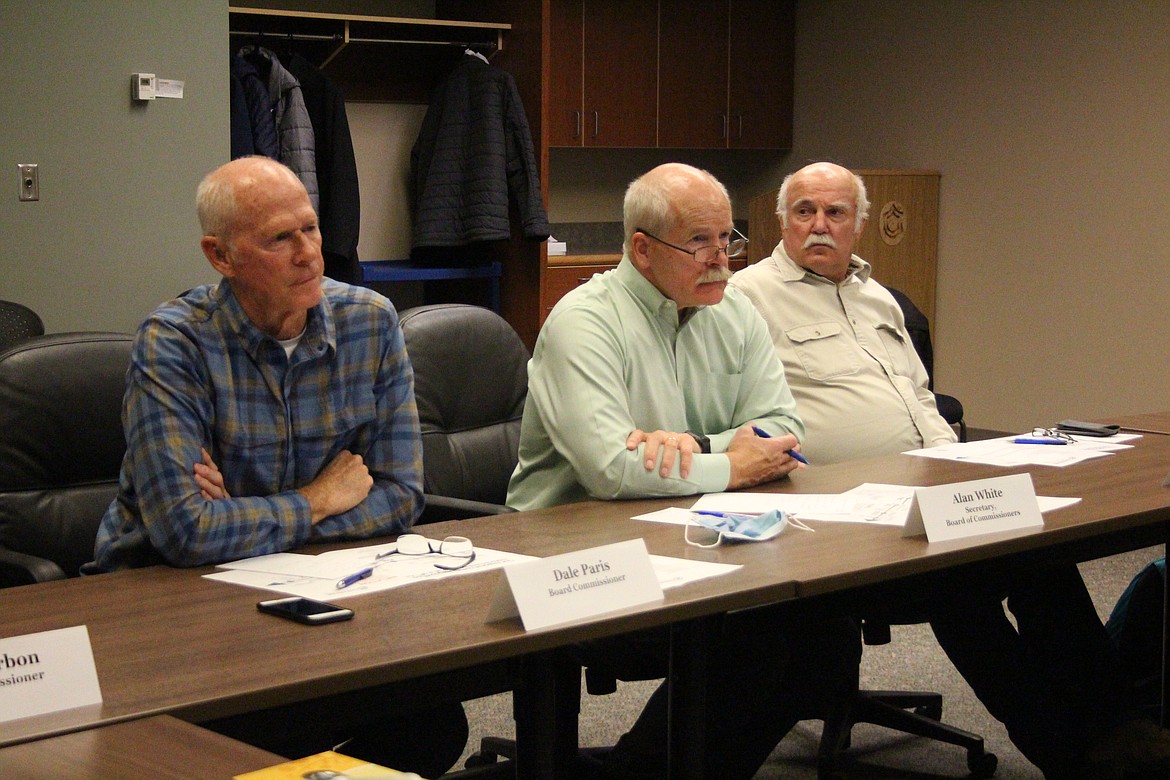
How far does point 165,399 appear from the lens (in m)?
1.96

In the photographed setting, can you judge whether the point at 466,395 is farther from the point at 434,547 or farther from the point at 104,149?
the point at 104,149

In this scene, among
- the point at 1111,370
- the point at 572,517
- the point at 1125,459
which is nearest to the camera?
the point at 572,517

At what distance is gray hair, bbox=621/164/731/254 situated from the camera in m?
2.59

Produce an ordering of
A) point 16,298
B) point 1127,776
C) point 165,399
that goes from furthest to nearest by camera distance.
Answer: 1. point 16,298
2. point 1127,776
3. point 165,399

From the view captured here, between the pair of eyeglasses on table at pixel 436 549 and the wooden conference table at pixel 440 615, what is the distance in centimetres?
6

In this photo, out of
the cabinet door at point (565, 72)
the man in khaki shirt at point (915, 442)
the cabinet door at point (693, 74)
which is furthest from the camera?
the cabinet door at point (693, 74)

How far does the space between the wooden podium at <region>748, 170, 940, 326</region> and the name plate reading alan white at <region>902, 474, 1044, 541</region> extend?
3.82 m

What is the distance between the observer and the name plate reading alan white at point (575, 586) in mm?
1556

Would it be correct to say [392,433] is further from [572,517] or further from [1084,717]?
[1084,717]

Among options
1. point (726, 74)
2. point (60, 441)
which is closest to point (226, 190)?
point (60, 441)

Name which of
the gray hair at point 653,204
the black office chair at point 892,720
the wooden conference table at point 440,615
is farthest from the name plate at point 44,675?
the black office chair at point 892,720

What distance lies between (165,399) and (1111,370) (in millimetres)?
4560

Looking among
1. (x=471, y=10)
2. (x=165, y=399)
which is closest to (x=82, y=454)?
(x=165, y=399)

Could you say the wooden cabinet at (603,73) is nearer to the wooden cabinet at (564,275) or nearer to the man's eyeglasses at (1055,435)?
the wooden cabinet at (564,275)
